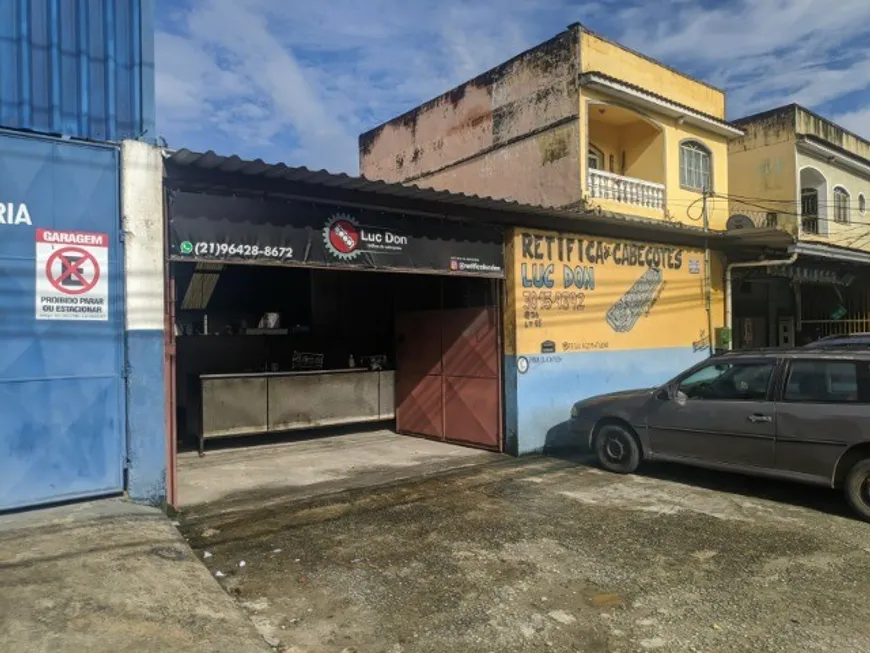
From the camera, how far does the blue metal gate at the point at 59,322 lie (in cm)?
536

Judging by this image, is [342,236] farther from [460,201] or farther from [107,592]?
[107,592]

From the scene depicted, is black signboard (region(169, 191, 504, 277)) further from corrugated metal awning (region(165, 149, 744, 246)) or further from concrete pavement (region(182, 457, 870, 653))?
concrete pavement (region(182, 457, 870, 653))

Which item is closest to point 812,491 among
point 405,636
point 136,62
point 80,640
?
point 405,636

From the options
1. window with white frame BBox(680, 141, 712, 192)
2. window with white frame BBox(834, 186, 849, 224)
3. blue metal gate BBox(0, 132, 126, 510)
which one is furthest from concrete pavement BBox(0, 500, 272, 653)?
window with white frame BBox(834, 186, 849, 224)

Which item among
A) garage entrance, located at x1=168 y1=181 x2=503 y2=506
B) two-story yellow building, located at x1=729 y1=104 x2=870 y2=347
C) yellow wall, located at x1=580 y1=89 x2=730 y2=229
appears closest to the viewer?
garage entrance, located at x1=168 y1=181 x2=503 y2=506

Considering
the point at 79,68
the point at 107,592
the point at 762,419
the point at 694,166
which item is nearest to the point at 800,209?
the point at 694,166

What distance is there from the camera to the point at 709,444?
6879 mm

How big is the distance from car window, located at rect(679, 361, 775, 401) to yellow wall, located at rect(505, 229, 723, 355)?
2.45 metres

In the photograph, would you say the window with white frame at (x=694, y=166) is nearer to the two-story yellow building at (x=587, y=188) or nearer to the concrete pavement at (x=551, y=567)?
the two-story yellow building at (x=587, y=188)

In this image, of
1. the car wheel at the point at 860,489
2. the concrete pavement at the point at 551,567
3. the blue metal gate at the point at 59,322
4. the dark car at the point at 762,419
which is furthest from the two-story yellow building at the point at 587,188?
the blue metal gate at the point at 59,322

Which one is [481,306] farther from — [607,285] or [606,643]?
[606,643]

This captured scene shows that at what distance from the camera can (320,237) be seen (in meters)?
7.02

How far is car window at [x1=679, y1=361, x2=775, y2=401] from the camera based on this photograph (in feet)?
21.7

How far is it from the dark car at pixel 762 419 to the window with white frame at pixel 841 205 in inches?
Result: 587
